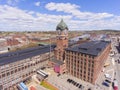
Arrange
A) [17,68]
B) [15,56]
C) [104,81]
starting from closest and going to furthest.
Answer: [17,68] < [104,81] < [15,56]

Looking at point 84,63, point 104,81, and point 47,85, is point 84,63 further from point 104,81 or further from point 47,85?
point 47,85

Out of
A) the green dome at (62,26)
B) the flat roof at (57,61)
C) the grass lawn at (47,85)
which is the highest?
the green dome at (62,26)

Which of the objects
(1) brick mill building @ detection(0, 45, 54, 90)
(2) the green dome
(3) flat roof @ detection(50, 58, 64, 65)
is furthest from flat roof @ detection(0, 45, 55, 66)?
(2) the green dome

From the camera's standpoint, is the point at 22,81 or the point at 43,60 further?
the point at 43,60

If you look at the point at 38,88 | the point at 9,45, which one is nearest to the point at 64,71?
the point at 38,88

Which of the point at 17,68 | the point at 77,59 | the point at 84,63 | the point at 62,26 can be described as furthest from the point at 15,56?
the point at 84,63

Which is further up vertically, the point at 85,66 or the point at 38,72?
the point at 85,66

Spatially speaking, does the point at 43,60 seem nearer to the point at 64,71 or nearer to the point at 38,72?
the point at 38,72

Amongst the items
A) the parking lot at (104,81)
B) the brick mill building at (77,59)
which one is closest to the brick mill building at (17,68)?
the brick mill building at (77,59)

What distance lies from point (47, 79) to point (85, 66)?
22950 mm

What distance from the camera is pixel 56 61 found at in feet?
265

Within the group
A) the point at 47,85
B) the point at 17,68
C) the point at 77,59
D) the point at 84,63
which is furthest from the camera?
the point at 77,59

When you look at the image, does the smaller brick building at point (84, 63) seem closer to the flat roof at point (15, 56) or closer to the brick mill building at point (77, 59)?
the brick mill building at point (77, 59)

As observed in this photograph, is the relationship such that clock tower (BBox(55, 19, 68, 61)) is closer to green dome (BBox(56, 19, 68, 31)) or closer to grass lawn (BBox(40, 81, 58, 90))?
green dome (BBox(56, 19, 68, 31))
